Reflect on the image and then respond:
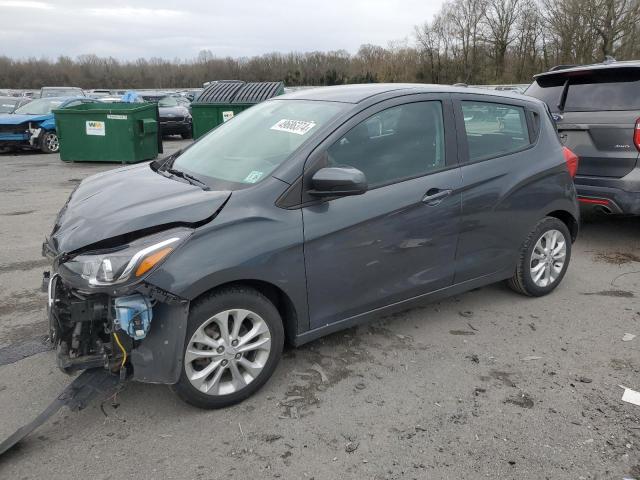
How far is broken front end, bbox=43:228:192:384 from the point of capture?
2.61m

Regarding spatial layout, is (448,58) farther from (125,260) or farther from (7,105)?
(125,260)

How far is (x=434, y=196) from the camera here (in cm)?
355

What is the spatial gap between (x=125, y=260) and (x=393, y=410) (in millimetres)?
1648

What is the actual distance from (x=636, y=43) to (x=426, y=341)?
112 ft

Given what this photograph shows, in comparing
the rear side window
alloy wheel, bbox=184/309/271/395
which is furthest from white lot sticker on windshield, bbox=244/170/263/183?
the rear side window

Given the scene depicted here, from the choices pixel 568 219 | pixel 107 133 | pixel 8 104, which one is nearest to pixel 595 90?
pixel 568 219

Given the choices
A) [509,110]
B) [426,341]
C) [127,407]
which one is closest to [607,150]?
[509,110]

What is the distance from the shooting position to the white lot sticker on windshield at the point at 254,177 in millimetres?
3137

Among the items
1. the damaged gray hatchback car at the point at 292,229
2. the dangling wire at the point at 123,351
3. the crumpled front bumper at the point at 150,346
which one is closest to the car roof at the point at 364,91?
the damaged gray hatchback car at the point at 292,229

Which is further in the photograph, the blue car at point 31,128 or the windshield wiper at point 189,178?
the blue car at point 31,128

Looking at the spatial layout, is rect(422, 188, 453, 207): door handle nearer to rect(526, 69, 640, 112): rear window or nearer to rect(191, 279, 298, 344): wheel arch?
rect(191, 279, 298, 344): wheel arch

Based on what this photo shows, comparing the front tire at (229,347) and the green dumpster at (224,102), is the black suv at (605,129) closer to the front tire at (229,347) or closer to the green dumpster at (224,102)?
the front tire at (229,347)

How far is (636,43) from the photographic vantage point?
30.6 meters

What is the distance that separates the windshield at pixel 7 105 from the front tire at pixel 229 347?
17.7m
